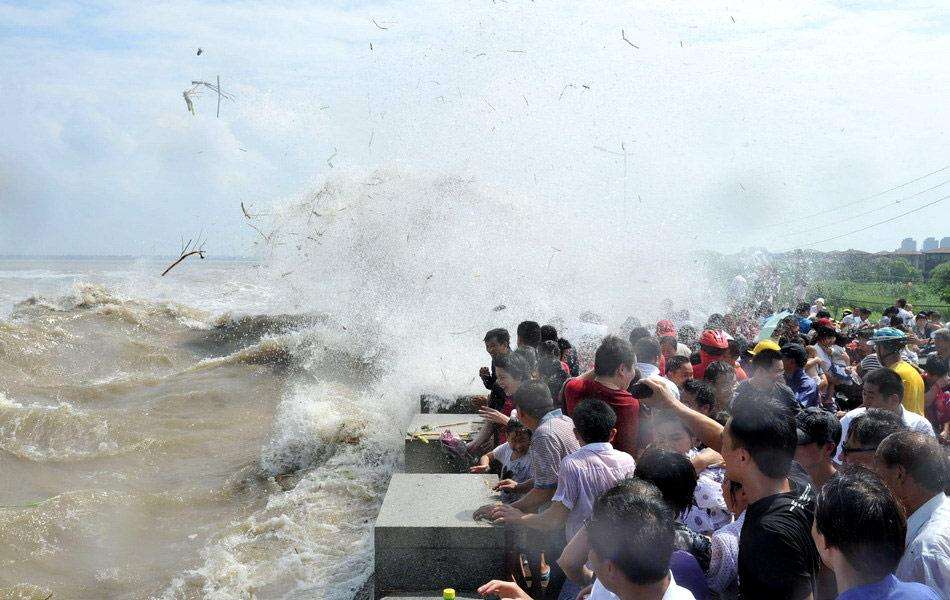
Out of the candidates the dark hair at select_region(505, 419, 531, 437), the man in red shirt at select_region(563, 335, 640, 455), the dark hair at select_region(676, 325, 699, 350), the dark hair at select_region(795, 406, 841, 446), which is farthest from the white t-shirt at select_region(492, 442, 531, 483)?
the dark hair at select_region(676, 325, 699, 350)

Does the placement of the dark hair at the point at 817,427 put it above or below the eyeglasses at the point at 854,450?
above

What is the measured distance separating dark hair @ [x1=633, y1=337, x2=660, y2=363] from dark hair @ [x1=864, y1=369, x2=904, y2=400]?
1580mm

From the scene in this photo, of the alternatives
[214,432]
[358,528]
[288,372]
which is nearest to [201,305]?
[288,372]

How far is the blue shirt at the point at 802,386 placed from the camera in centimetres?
616

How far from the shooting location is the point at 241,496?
860 centimetres

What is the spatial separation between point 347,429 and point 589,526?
771 centimetres

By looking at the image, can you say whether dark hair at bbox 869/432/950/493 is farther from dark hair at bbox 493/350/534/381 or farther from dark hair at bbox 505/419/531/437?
dark hair at bbox 493/350/534/381

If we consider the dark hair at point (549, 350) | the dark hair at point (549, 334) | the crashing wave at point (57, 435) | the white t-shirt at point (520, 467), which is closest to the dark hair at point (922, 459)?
the white t-shirt at point (520, 467)

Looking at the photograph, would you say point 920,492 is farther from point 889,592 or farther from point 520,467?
point 520,467

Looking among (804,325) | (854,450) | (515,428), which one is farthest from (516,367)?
(804,325)

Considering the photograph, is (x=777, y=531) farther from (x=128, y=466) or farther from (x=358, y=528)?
(x=128, y=466)

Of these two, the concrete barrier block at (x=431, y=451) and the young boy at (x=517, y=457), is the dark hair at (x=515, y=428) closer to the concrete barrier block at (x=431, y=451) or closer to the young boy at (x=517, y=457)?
the young boy at (x=517, y=457)

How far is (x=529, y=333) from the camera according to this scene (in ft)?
22.2

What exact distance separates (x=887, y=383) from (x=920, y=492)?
5.67 feet
